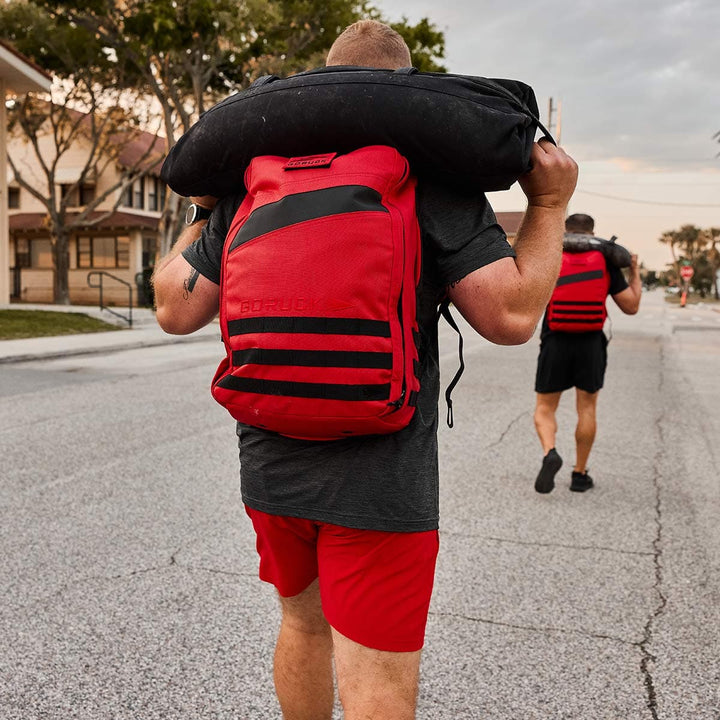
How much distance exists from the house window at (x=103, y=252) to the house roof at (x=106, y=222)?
685 millimetres

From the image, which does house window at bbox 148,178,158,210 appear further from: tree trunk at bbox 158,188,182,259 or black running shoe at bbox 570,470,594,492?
black running shoe at bbox 570,470,594,492

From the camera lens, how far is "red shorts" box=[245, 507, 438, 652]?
156 centimetres

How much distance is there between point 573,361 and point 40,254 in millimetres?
36823

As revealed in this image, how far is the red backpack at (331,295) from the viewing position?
146 centimetres

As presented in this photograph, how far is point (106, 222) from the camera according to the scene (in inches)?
1435

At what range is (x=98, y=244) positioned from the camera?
38.1m

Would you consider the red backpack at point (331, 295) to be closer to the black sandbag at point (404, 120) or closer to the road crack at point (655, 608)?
the black sandbag at point (404, 120)

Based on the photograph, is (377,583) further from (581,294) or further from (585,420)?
(585,420)

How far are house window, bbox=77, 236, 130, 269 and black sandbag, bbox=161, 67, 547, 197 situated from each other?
1474 inches

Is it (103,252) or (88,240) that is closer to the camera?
(103,252)

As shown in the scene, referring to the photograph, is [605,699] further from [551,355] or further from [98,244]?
[98,244]

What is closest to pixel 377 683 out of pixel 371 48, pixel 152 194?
pixel 371 48

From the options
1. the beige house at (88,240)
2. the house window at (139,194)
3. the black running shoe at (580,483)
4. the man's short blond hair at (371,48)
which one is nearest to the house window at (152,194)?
the beige house at (88,240)

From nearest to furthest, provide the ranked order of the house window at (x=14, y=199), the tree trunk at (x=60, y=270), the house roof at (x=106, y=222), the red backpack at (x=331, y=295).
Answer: the red backpack at (x=331, y=295)
the tree trunk at (x=60, y=270)
the house roof at (x=106, y=222)
the house window at (x=14, y=199)
